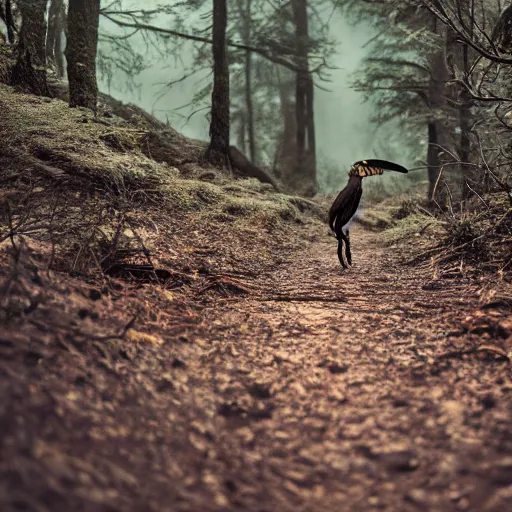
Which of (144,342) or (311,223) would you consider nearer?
(144,342)

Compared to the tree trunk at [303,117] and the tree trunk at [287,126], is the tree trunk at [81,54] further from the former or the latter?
the tree trunk at [287,126]

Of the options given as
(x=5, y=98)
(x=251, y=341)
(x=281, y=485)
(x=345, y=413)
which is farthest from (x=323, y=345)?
(x=5, y=98)

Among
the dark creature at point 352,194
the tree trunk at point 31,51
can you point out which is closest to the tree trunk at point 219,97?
the tree trunk at point 31,51

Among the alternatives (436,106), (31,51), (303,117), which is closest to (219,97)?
(31,51)

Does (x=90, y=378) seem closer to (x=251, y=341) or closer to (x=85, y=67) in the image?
(x=251, y=341)

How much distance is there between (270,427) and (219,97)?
8.13m

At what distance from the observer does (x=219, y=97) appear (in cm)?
820

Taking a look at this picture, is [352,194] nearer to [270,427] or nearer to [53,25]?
[270,427]

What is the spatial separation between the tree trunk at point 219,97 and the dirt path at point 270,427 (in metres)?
6.68

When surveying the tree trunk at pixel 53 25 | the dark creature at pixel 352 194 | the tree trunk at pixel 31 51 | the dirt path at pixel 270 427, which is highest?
the tree trunk at pixel 53 25

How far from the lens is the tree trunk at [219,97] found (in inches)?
Answer: 321

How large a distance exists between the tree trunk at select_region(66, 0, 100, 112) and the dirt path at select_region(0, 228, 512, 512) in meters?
5.86

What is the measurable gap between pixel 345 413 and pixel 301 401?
0.19 m

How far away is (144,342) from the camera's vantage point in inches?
69.2
